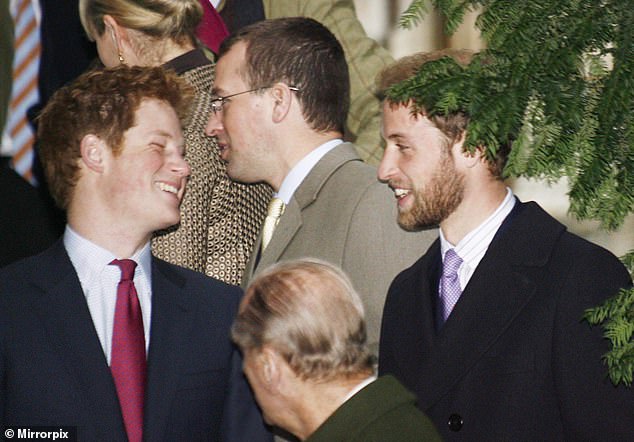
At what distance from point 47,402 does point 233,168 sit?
1.29 metres

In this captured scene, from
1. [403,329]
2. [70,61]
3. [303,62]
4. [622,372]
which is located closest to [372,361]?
[622,372]

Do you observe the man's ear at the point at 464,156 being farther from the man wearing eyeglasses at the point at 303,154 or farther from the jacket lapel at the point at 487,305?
the man wearing eyeglasses at the point at 303,154

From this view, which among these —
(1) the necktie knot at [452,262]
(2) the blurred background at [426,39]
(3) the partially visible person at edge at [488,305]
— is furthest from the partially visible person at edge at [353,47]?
(1) the necktie knot at [452,262]

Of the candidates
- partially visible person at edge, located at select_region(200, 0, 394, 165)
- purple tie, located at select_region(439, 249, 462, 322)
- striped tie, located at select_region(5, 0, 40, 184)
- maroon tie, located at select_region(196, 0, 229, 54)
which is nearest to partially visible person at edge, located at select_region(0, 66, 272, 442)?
purple tie, located at select_region(439, 249, 462, 322)

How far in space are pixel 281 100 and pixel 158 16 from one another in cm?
59

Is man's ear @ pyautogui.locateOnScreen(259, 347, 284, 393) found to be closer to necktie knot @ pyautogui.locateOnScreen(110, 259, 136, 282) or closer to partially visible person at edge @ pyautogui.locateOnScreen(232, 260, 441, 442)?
partially visible person at edge @ pyautogui.locateOnScreen(232, 260, 441, 442)

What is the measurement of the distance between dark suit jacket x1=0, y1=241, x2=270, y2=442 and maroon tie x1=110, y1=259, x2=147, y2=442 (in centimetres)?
3

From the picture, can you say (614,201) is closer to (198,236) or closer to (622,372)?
(622,372)

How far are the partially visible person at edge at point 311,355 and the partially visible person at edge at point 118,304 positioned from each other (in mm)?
568

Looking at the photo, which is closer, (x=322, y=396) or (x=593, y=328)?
(x=322, y=396)

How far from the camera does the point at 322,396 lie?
2736mm

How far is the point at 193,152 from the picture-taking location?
4352 millimetres

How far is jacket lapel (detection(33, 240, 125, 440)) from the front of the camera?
328 centimetres

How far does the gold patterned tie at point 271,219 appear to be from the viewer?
4285mm
